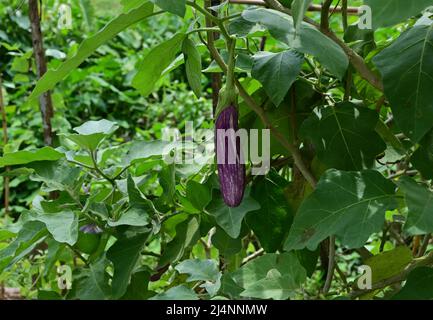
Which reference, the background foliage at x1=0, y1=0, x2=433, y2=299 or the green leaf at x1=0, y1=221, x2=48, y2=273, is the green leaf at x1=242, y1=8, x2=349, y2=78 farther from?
the green leaf at x1=0, y1=221, x2=48, y2=273

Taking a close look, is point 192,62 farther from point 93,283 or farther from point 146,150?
point 93,283

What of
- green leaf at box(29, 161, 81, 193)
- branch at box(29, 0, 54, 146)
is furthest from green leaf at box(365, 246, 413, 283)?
branch at box(29, 0, 54, 146)

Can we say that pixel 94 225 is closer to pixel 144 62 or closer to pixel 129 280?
pixel 129 280

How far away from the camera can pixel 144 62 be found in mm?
734

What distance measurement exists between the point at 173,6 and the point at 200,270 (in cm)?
26

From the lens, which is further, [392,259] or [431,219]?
[392,259]

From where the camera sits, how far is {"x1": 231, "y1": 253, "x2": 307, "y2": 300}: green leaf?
61 cm

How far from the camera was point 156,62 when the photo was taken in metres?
0.73

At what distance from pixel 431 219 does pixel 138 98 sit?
315cm

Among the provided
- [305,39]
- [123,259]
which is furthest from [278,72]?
[123,259]

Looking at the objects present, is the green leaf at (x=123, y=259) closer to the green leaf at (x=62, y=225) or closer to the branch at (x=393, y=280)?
the green leaf at (x=62, y=225)
